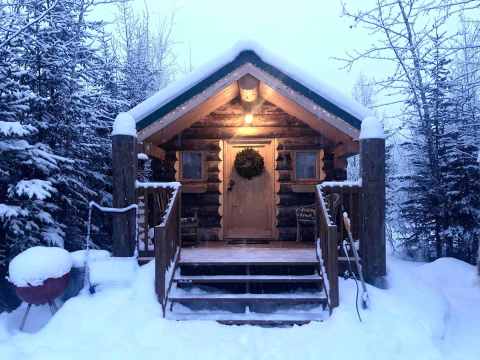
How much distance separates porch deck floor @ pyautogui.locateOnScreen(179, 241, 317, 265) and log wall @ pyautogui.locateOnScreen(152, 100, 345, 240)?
98cm

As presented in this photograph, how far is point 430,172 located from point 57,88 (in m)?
10.2

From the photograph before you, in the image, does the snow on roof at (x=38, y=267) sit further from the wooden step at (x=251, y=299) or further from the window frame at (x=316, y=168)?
the window frame at (x=316, y=168)

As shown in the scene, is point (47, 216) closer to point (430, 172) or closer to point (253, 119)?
point (253, 119)

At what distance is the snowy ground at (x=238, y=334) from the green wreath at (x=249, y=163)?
145 inches

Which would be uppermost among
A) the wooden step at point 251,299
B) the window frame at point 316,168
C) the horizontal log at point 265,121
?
the horizontal log at point 265,121

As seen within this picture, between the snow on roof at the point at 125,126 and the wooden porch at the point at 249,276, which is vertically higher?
the snow on roof at the point at 125,126

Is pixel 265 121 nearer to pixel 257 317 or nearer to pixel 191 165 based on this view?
pixel 191 165

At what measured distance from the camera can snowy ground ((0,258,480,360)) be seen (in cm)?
380

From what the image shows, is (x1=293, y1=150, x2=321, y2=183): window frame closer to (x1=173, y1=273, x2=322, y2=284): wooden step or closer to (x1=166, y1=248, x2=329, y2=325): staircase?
(x1=166, y1=248, x2=329, y2=325): staircase

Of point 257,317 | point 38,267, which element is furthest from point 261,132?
point 38,267

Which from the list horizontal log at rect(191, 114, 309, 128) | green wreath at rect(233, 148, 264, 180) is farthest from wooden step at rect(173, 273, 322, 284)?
horizontal log at rect(191, 114, 309, 128)

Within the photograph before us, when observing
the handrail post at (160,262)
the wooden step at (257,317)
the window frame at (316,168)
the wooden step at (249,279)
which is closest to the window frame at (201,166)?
the window frame at (316,168)

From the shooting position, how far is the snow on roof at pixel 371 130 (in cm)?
534

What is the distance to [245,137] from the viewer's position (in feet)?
27.0
